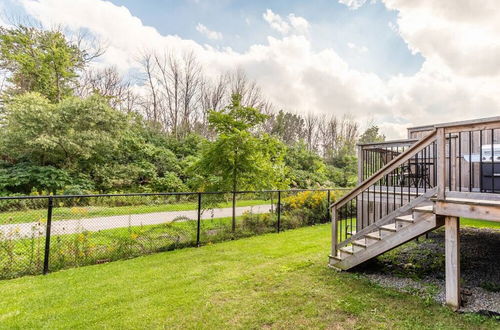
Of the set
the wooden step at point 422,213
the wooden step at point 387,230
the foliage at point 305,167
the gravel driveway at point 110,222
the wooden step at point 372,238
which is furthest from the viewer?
the foliage at point 305,167

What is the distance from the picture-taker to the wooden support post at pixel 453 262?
2805 millimetres

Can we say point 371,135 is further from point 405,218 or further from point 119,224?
point 119,224

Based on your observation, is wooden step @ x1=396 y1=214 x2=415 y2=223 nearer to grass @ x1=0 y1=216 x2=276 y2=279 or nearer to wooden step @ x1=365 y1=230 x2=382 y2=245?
wooden step @ x1=365 y1=230 x2=382 y2=245

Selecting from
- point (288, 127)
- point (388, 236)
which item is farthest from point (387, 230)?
point (288, 127)

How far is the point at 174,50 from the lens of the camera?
20.2 metres

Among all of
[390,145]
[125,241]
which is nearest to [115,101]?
[125,241]

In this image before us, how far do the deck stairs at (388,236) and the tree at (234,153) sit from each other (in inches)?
123

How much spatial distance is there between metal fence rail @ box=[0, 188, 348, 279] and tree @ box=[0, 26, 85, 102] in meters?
13.0

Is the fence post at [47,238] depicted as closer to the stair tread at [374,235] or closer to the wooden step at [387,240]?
the wooden step at [387,240]

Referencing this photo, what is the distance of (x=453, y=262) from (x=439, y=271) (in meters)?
1.54

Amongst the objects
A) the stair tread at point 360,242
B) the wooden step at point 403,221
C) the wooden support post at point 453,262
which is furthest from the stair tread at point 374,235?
the wooden support post at point 453,262

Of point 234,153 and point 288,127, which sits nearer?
point 234,153

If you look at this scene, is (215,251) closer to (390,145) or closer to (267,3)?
(390,145)

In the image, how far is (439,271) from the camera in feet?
13.1
